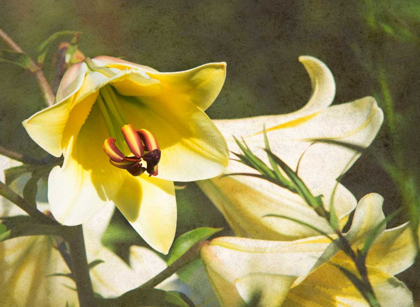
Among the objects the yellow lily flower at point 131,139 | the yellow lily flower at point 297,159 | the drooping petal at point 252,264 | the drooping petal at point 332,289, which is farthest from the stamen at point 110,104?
the drooping petal at point 332,289

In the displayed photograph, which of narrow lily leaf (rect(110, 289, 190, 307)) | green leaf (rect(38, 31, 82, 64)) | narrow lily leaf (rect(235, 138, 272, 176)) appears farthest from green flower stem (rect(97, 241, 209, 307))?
green leaf (rect(38, 31, 82, 64))

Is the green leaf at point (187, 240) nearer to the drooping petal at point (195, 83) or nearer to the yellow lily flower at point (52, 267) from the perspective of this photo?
the yellow lily flower at point (52, 267)

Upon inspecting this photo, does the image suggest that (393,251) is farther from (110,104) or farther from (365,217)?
(110,104)

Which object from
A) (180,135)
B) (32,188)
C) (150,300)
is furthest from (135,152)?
(150,300)

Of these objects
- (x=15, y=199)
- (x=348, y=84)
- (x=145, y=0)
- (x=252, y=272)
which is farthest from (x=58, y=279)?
(x=348, y=84)

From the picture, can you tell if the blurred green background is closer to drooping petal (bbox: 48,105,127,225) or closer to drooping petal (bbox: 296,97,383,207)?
drooping petal (bbox: 296,97,383,207)

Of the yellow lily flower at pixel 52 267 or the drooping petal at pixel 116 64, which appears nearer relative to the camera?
the drooping petal at pixel 116 64
